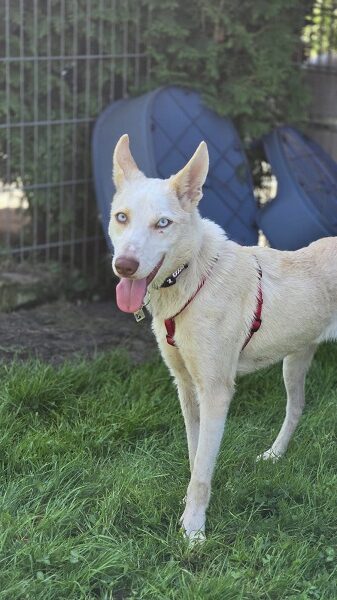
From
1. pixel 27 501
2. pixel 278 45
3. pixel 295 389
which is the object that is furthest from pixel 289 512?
pixel 278 45

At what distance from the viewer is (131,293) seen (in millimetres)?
3176

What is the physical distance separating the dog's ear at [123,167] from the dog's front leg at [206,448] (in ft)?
2.99

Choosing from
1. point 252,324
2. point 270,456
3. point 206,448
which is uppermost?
point 252,324

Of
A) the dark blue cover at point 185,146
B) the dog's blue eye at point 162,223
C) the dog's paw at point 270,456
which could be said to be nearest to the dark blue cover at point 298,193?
the dark blue cover at point 185,146

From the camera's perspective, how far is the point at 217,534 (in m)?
3.39

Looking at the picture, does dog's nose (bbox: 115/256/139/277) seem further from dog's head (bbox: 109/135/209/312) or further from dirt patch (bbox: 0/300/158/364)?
dirt patch (bbox: 0/300/158/364)

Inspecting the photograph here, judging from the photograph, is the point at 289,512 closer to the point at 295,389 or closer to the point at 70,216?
the point at 295,389

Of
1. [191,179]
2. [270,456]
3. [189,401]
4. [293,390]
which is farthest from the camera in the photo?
[293,390]

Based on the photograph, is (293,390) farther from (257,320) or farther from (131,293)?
(131,293)

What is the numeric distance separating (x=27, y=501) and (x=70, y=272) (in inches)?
118

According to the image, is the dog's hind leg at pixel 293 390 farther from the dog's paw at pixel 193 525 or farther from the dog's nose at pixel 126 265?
the dog's nose at pixel 126 265

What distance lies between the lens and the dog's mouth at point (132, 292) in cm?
317

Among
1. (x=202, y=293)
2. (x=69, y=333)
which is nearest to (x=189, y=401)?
(x=202, y=293)

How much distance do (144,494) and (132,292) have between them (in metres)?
0.91
